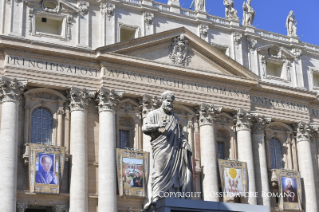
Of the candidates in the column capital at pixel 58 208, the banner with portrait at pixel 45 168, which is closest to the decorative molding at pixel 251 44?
the banner with portrait at pixel 45 168

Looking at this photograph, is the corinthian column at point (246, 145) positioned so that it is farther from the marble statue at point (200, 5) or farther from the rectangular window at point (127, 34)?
the rectangular window at point (127, 34)

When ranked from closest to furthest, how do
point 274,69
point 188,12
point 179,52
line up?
point 179,52, point 188,12, point 274,69

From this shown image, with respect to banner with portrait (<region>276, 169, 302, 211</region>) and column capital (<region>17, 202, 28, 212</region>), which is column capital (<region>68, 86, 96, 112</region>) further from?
banner with portrait (<region>276, 169, 302, 211</region>)

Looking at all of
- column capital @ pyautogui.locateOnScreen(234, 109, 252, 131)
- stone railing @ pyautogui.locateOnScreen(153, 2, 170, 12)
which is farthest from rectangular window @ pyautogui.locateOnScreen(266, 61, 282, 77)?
stone railing @ pyautogui.locateOnScreen(153, 2, 170, 12)

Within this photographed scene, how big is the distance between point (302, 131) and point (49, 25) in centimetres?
1714

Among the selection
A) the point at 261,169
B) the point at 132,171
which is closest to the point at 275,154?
the point at 261,169

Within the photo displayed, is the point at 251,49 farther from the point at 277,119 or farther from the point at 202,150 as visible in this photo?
the point at 202,150

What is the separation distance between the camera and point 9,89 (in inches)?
1145

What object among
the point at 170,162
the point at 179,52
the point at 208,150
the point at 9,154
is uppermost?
the point at 179,52

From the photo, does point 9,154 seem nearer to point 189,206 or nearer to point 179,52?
point 179,52

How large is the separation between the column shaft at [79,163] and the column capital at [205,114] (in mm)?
6908

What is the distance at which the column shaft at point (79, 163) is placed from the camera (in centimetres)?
2894

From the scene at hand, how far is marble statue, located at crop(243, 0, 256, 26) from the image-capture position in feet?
126

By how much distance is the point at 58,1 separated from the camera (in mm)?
32188
